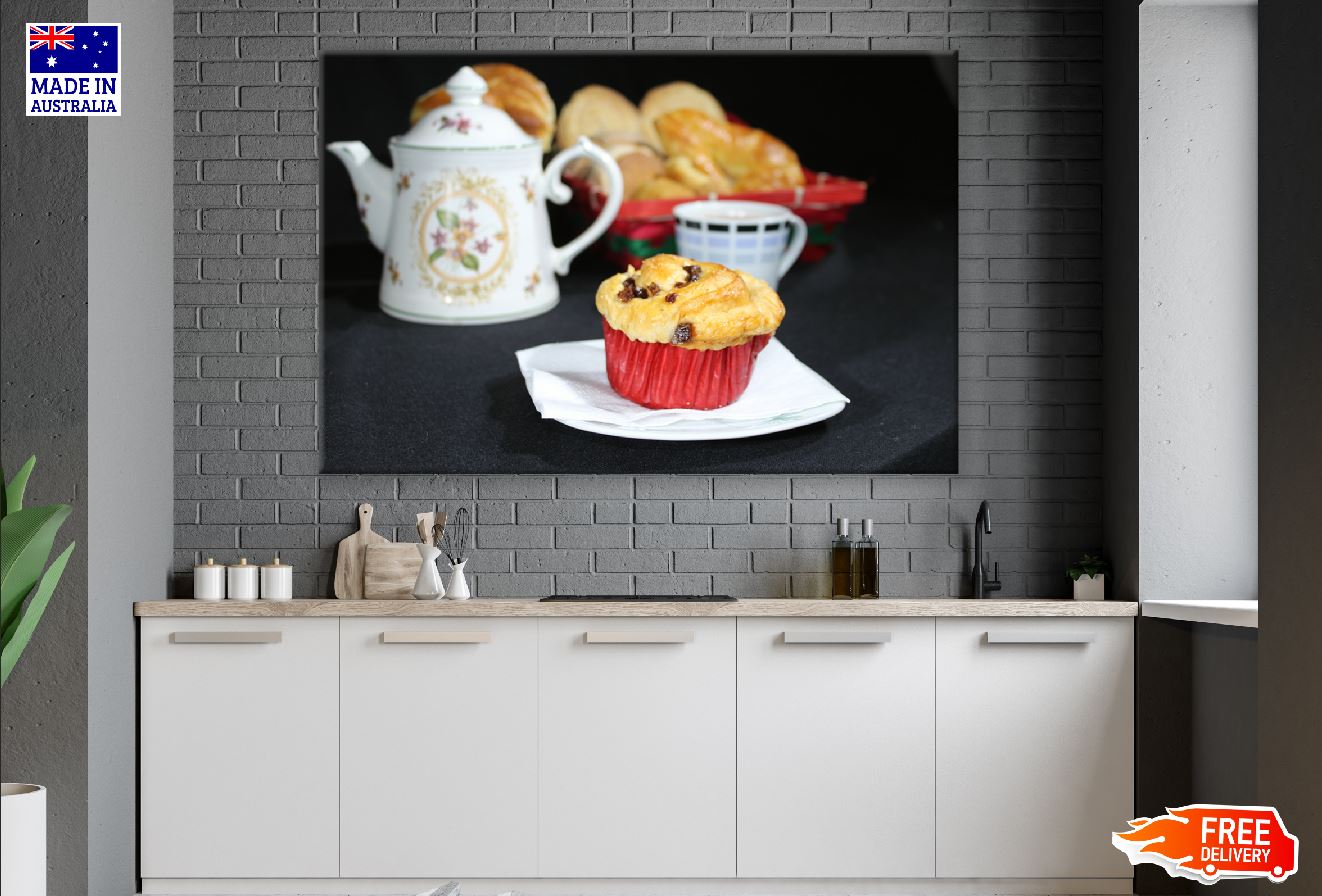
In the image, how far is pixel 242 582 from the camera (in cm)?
357

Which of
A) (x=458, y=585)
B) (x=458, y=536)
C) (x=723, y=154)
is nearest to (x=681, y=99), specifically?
(x=723, y=154)

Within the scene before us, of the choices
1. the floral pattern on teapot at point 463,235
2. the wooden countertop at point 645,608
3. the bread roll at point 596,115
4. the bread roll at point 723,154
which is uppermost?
the bread roll at point 596,115

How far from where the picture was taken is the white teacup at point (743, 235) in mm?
3732

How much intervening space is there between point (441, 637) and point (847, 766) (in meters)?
1.09

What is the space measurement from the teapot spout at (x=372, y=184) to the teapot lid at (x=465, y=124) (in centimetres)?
13

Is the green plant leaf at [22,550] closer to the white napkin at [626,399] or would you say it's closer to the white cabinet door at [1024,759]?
the white napkin at [626,399]

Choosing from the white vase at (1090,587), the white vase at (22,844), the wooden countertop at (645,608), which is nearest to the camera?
the white vase at (22,844)

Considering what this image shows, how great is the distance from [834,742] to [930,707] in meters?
0.26

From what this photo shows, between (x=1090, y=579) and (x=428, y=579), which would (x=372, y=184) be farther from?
(x=1090, y=579)

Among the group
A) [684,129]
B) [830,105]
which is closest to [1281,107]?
[830,105]

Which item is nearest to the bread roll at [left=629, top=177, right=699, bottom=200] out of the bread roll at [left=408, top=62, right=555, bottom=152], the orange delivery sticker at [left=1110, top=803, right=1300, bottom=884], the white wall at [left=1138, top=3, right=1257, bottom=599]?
the bread roll at [left=408, top=62, right=555, bottom=152]

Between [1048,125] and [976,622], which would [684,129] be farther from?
[976,622]

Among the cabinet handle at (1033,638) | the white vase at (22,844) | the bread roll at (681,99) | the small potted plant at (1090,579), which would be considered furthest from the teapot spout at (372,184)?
the small potted plant at (1090,579)

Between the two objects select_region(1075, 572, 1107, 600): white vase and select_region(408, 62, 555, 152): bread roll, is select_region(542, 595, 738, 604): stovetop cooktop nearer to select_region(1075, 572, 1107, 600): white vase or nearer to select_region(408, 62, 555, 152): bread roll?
select_region(1075, 572, 1107, 600): white vase
